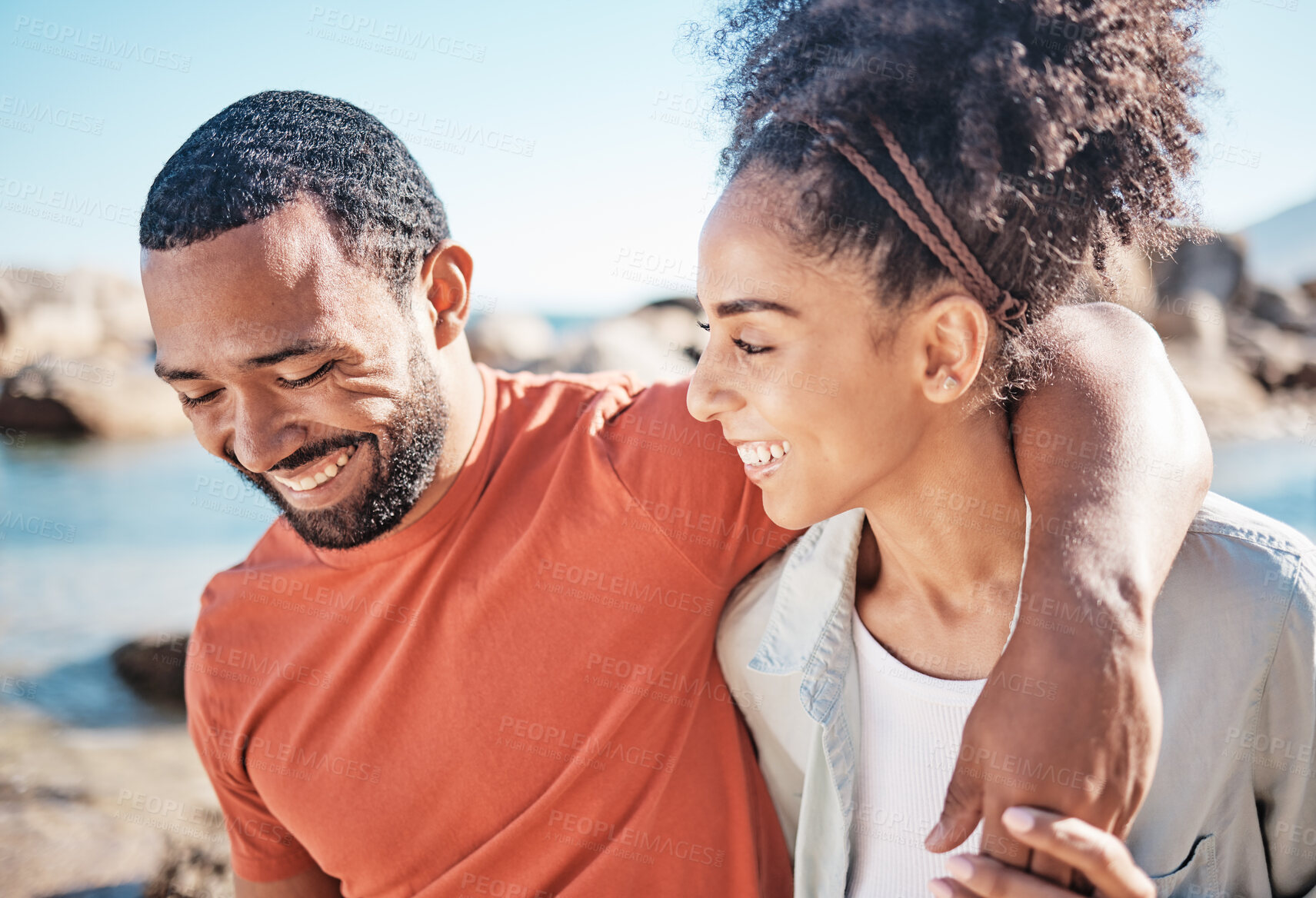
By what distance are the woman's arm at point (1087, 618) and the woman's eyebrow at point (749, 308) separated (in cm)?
54

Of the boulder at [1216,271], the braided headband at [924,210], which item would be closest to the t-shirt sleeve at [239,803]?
the braided headband at [924,210]

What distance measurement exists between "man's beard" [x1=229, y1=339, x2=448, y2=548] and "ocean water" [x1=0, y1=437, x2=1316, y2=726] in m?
1.70

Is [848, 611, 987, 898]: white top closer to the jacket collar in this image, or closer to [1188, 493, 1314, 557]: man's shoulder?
the jacket collar

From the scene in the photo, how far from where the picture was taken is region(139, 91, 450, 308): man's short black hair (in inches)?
79.1

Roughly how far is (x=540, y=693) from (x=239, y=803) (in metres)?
0.96

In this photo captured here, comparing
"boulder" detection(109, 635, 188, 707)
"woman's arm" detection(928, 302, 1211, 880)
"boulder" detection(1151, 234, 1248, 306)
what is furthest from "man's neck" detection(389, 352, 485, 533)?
"boulder" detection(1151, 234, 1248, 306)

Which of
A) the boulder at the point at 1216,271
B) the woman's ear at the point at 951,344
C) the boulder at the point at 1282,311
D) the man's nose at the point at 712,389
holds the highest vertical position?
the woman's ear at the point at 951,344

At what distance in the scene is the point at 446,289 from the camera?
94.9 inches

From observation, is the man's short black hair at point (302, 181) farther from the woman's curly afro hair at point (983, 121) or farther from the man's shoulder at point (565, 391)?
the woman's curly afro hair at point (983, 121)

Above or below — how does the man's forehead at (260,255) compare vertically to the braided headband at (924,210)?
below

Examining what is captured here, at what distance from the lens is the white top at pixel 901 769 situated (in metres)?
1.85

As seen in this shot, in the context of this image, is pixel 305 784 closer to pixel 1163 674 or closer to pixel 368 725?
pixel 368 725

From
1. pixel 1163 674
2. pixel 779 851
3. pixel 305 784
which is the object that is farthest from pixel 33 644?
pixel 1163 674

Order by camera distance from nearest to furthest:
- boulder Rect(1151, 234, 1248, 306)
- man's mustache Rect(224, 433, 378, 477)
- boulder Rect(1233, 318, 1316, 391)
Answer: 1. man's mustache Rect(224, 433, 378, 477)
2. boulder Rect(1233, 318, 1316, 391)
3. boulder Rect(1151, 234, 1248, 306)
